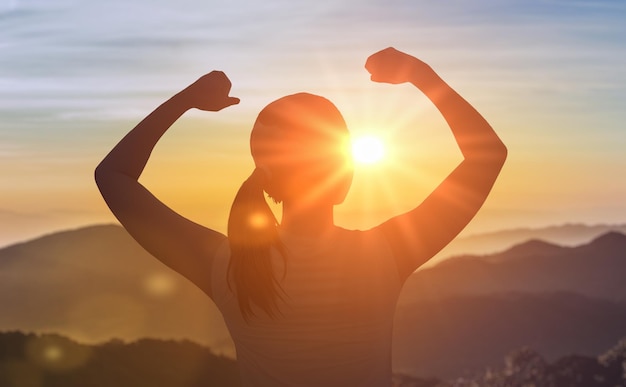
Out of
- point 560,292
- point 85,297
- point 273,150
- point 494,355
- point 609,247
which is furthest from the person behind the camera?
point 609,247

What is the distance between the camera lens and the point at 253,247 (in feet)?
13.5

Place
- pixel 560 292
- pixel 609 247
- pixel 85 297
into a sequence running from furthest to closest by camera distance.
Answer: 1. pixel 609 247
2. pixel 560 292
3. pixel 85 297

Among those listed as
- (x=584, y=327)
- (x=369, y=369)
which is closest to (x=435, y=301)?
(x=584, y=327)

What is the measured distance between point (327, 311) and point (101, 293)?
23.1 metres

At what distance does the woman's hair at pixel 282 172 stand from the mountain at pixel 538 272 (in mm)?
31983

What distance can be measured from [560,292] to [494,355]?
9.11m

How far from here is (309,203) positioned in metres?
4.28

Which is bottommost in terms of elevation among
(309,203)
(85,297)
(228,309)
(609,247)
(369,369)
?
(369,369)

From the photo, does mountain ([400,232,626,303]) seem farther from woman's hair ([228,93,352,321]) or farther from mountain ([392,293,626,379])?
woman's hair ([228,93,352,321])

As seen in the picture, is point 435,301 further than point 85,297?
Yes

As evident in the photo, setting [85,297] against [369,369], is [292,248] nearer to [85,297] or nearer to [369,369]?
[369,369]

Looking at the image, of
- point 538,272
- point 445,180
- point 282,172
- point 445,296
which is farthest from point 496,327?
point 282,172

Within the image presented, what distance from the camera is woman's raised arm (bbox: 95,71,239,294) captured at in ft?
14.5

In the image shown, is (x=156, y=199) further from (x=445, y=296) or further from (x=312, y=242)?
(x=445, y=296)
